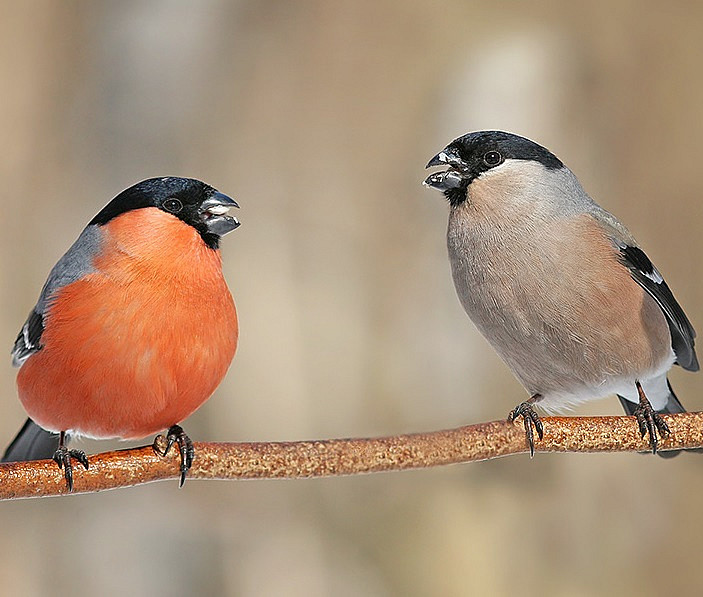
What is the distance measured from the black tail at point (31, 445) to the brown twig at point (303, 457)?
0.27 metres

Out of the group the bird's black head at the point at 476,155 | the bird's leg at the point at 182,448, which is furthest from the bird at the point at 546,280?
Result: the bird's leg at the point at 182,448

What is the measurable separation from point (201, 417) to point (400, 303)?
39 centimetres

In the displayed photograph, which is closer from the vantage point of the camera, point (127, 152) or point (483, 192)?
point (483, 192)

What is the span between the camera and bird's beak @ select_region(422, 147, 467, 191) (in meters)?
0.87

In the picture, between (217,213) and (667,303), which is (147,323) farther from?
(667,303)

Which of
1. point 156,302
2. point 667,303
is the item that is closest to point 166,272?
point 156,302

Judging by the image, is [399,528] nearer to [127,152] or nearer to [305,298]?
[305,298]

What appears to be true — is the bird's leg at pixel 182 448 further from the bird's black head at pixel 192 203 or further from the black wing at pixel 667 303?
the black wing at pixel 667 303

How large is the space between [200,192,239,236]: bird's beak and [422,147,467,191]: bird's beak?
20 centimetres

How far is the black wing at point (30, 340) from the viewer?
34.6 inches

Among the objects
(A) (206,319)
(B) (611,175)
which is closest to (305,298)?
(B) (611,175)

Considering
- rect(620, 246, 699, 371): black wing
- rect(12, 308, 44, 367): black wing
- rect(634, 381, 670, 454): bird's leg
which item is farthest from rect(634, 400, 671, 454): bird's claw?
rect(12, 308, 44, 367): black wing

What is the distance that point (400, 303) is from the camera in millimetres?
1576

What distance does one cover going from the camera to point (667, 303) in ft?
3.27
